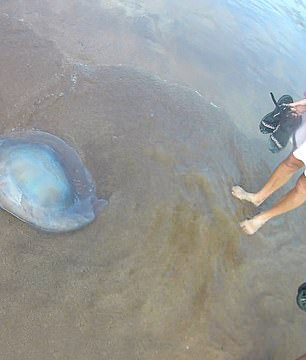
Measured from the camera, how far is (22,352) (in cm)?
260

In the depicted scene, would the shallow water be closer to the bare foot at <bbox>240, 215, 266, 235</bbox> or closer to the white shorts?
the bare foot at <bbox>240, 215, 266, 235</bbox>

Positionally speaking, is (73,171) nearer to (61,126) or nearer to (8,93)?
(61,126)

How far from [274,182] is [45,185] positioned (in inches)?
69.3

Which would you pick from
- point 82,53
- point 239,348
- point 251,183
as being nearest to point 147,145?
point 251,183

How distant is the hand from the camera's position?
3.65 metres

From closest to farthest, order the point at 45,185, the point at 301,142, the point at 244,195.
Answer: the point at 45,185
the point at 301,142
the point at 244,195

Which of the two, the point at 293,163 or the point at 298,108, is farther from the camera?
the point at 298,108

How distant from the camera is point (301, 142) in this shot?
359cm

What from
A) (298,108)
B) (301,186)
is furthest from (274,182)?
(298,108)

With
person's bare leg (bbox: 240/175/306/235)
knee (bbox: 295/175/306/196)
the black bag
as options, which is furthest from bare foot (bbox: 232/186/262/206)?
knee (bbox: 295/175/306/196)

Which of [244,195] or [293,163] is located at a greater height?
[293,163]

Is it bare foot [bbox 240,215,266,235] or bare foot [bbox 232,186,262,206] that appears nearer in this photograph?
bare foot [bbox 240,215,266,235]

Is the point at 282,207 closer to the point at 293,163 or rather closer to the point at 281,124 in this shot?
the point at 293,163

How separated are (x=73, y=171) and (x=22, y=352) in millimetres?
1362
